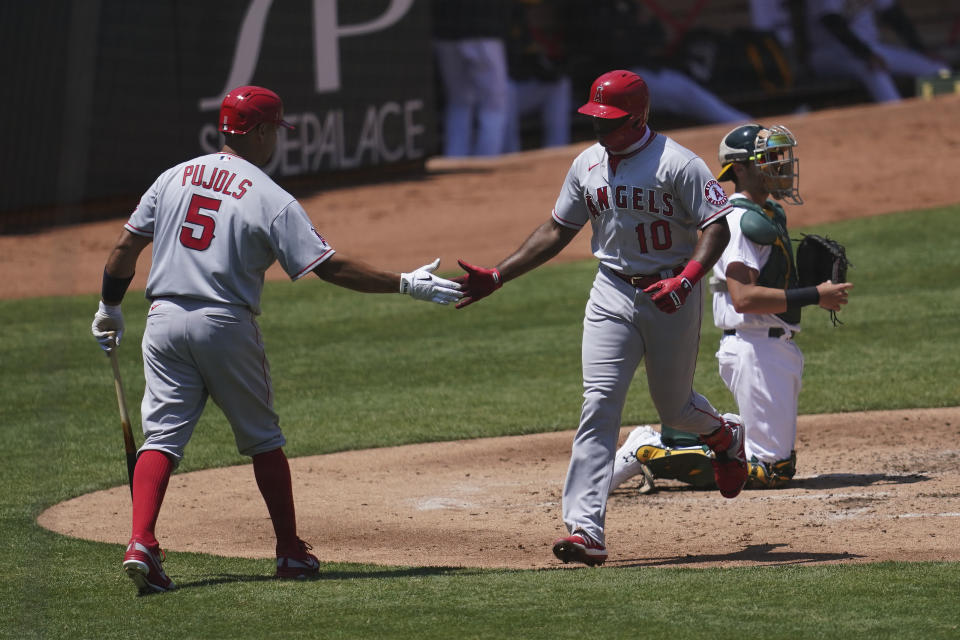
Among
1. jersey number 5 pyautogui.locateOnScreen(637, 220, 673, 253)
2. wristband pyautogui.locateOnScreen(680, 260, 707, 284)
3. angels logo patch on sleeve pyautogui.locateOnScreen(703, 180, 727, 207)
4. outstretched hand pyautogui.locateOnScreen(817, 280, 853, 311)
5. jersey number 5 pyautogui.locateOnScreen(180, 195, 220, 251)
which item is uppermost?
angels logo patch on sleeve pyautogui.locateOnScreen(703, 180, 727, 207)

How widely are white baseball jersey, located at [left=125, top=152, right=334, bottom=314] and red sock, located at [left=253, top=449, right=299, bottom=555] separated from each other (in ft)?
1.79

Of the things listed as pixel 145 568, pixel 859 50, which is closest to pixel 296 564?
pixel 145 568

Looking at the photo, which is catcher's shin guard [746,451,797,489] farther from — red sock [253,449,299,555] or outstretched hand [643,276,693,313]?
red sock [253,449,299,555]

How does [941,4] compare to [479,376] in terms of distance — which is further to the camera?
[941,4]

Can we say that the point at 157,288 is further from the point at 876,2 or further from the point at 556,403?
the point at 876,2

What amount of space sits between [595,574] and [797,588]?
2.29 feet

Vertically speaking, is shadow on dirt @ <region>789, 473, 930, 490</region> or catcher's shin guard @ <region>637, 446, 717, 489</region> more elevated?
catcher's shin guard @ <region>637, 446, 717, 489</region>

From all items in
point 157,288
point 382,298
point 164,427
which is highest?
point 157,288

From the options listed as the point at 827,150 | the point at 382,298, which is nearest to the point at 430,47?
the point at 827,150

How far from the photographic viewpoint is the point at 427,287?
15.7 feet

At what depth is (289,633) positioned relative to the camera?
400 centimetres

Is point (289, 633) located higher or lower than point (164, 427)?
lower

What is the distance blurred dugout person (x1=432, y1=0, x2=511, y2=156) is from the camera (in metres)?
18.9

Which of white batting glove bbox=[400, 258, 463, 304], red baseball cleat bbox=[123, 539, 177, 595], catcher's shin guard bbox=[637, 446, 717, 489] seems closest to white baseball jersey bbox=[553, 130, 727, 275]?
white batting glove bbox=[400, 258, 463, 304]
